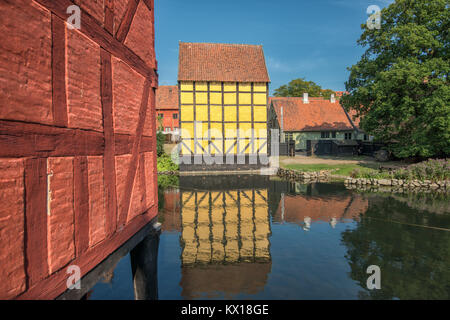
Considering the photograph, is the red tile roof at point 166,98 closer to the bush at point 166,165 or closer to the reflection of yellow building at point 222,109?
the bush at point 166,165

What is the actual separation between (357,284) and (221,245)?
3942mm

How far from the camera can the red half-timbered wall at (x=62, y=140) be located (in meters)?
2.23

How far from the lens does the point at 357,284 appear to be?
20.6 feet

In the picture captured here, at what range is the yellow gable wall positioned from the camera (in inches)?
880

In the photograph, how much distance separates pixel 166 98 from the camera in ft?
149

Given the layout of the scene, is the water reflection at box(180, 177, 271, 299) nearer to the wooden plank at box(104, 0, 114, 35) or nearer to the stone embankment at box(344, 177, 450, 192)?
the wooden plank at box(104, 0, 114, 35)

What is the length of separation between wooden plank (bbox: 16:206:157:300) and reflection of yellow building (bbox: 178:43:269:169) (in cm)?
1784

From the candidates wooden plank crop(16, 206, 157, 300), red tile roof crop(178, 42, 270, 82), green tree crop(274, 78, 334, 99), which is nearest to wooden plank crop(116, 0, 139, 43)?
wooden plank crop(16, 206, 157, 300)

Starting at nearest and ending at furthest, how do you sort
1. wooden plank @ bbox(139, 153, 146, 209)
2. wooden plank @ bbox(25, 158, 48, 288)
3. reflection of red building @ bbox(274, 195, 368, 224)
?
wooden plank @ bbox(25, 158, 48, 288)
wooden plank @ bbox(139, 153, 146, 209)
reflection of red building @ bbox(274, 195, 368, 224)

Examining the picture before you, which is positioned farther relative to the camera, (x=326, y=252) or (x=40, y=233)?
(x=326, y=252)

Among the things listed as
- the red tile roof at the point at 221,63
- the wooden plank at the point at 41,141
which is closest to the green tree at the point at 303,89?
the red tile roof at the point at 221,63

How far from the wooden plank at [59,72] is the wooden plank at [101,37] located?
10cm
